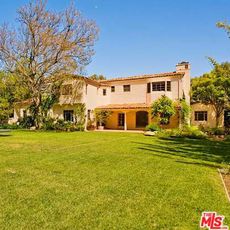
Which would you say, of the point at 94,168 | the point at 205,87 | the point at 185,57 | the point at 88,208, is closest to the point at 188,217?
the point at 88,208

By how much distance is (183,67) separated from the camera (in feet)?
98.7

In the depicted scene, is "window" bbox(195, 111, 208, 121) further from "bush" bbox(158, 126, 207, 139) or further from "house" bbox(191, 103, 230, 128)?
"bush" bbox(158, 126, 207, 139)

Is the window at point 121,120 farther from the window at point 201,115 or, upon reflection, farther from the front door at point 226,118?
the front door at point 226,118

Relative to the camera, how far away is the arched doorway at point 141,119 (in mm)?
32344

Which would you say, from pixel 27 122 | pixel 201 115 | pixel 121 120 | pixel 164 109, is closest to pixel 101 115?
pixel 121 120

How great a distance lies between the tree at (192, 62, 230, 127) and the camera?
2438cm

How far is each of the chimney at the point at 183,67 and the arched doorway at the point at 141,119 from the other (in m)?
7.18

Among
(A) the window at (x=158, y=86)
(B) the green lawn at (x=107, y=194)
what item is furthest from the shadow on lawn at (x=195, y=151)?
(A) the window at (x=158, y=86)

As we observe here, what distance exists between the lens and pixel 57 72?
2897 cm

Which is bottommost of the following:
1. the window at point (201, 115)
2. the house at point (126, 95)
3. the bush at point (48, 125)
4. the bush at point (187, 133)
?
the bush at point (187, 133)

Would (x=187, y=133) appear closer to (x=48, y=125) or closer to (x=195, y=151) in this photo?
(x=195, y=151)

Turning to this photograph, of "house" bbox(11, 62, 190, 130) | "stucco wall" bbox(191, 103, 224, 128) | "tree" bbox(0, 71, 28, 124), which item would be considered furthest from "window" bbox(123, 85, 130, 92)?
"tree" bbox(0, 71, 28, 124)

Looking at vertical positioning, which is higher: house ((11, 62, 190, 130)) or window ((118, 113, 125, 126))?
house ((11, 62, 190, 130))

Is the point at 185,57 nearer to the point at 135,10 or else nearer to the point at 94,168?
the point at 135,10
